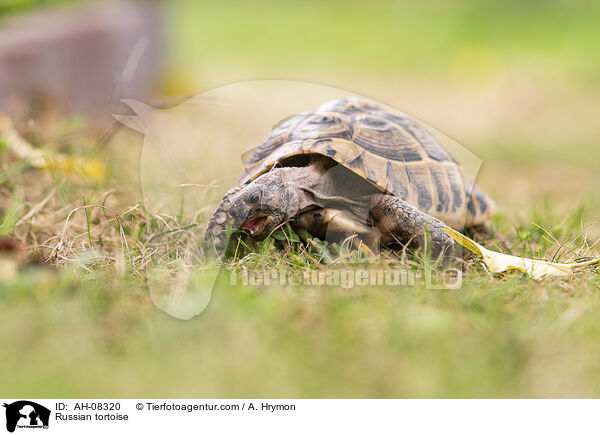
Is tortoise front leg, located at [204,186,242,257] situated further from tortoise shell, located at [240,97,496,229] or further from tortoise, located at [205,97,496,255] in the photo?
tortoise shell, located at [240,97,496,229]

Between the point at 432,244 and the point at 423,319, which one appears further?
the point at 432,244

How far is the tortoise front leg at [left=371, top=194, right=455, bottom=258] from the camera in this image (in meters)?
2.58

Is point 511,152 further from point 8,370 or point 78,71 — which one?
point 8,370

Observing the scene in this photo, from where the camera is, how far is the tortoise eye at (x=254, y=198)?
246 cm

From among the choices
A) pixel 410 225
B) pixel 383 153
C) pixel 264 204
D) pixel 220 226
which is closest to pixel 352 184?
pixel 383 153

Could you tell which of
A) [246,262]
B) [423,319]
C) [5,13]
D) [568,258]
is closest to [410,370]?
[423,319]

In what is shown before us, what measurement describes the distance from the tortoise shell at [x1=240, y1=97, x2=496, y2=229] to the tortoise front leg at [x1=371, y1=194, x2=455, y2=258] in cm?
8

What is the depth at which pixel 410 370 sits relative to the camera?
68.8 inches

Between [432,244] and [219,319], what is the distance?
0.99m
